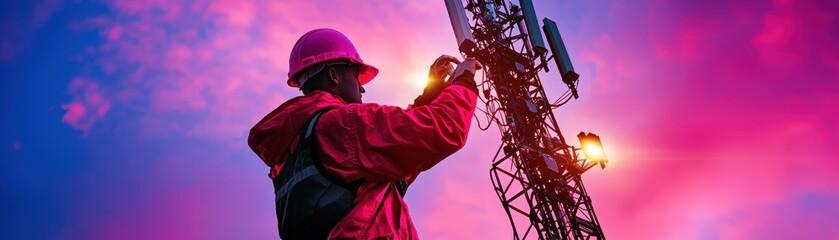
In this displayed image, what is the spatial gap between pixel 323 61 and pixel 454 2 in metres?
7.50

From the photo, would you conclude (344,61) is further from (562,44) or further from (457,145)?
(562,44)

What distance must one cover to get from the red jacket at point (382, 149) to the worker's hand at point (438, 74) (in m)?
0.21

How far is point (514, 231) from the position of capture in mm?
9578

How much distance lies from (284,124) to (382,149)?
41 cm

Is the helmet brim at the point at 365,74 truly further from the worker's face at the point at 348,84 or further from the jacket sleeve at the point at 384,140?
the jacket sleeve at the point at 384,140

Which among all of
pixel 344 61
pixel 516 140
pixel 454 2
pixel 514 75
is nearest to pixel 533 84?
pixel 514 75

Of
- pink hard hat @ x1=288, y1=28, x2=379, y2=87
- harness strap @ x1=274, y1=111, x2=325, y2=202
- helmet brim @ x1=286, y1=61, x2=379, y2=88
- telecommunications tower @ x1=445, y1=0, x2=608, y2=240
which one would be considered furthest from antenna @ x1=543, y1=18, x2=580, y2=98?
harness strap @ x1=274, y1=111, x2=325, y2=202

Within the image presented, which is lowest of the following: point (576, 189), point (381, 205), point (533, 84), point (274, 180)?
→ point (381, 205)

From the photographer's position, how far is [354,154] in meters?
1.71

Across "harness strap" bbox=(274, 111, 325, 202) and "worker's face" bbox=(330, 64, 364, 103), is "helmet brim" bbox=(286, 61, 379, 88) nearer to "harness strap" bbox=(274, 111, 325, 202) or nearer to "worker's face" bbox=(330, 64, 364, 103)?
"worker's face" bbox=(330, 64, 364, 103)

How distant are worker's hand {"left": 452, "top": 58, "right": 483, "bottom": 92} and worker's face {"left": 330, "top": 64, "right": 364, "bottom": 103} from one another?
43 cm

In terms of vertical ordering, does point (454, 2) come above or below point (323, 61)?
above

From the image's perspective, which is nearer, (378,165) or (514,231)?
(378,165)

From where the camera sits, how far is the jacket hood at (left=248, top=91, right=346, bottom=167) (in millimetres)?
1903
